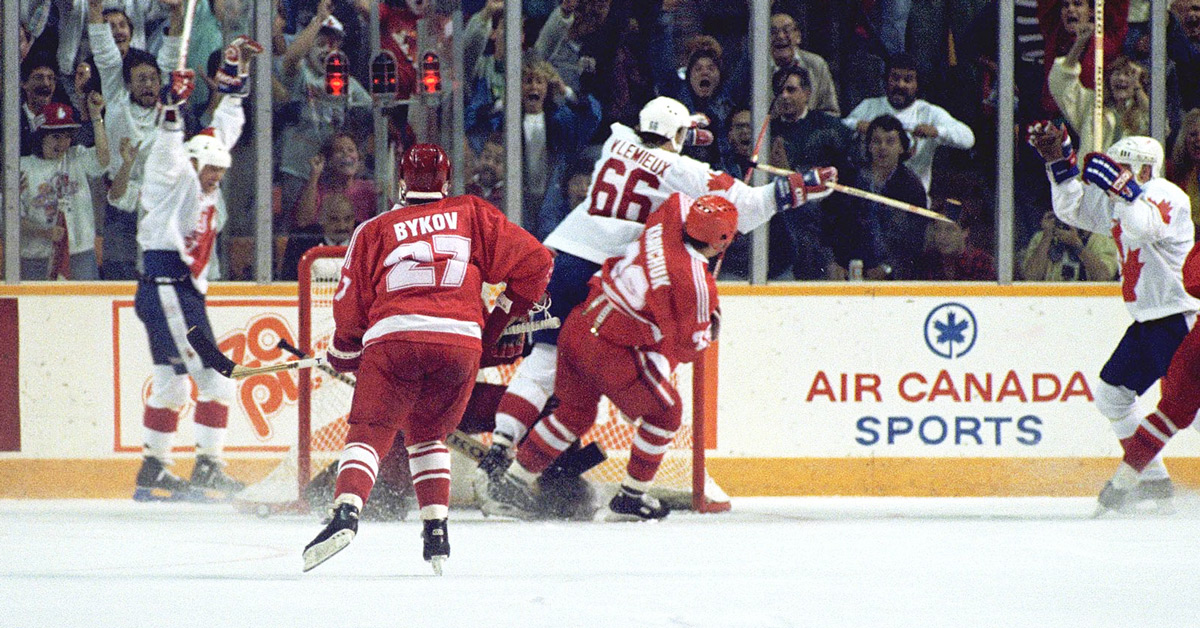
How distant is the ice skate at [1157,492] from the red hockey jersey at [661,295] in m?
1.86

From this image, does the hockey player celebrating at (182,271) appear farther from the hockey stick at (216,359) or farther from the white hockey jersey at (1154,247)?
the white hockey jersey at (1154,247)

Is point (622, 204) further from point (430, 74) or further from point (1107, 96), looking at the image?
point (1107, 96)

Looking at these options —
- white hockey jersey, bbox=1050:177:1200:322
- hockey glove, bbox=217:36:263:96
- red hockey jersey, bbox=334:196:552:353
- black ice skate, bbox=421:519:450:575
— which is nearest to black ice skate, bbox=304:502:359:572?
black ice skate, bbox=421:519:450:575

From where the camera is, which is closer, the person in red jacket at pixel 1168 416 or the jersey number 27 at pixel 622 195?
the person in red jacket at pixel 1168 416

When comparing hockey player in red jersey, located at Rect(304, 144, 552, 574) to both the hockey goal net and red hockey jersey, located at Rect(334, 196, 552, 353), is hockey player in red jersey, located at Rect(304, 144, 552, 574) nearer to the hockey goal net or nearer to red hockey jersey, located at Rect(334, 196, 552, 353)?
red hockey jersey, located at Rect(334, 196, 552, 353)

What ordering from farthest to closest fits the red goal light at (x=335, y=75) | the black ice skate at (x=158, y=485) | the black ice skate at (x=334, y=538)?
the red goal light at (x=335, y=75) → the black ice skate at (x=158, y=485) → the black ice skate at (x=334, y=538)

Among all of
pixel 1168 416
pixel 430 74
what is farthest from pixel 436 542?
pixel 1168 416

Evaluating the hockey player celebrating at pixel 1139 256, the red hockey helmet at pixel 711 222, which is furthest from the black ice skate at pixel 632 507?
the hockey player celebrating at pixel 1139 256

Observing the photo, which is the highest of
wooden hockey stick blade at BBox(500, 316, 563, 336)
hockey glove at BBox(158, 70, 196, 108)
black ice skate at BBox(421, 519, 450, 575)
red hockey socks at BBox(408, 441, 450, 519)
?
hockey glove at BBox(158, 70, 196, 108)

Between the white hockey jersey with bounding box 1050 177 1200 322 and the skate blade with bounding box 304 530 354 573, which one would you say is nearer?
the skate blade with bounding box 304 530 354 573

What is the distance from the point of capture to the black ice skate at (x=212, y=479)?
6.57 meters

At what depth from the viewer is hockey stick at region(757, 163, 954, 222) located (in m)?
6.31

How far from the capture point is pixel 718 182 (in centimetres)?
609

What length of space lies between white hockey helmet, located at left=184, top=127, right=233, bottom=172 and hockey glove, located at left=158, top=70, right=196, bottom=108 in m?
0.17
